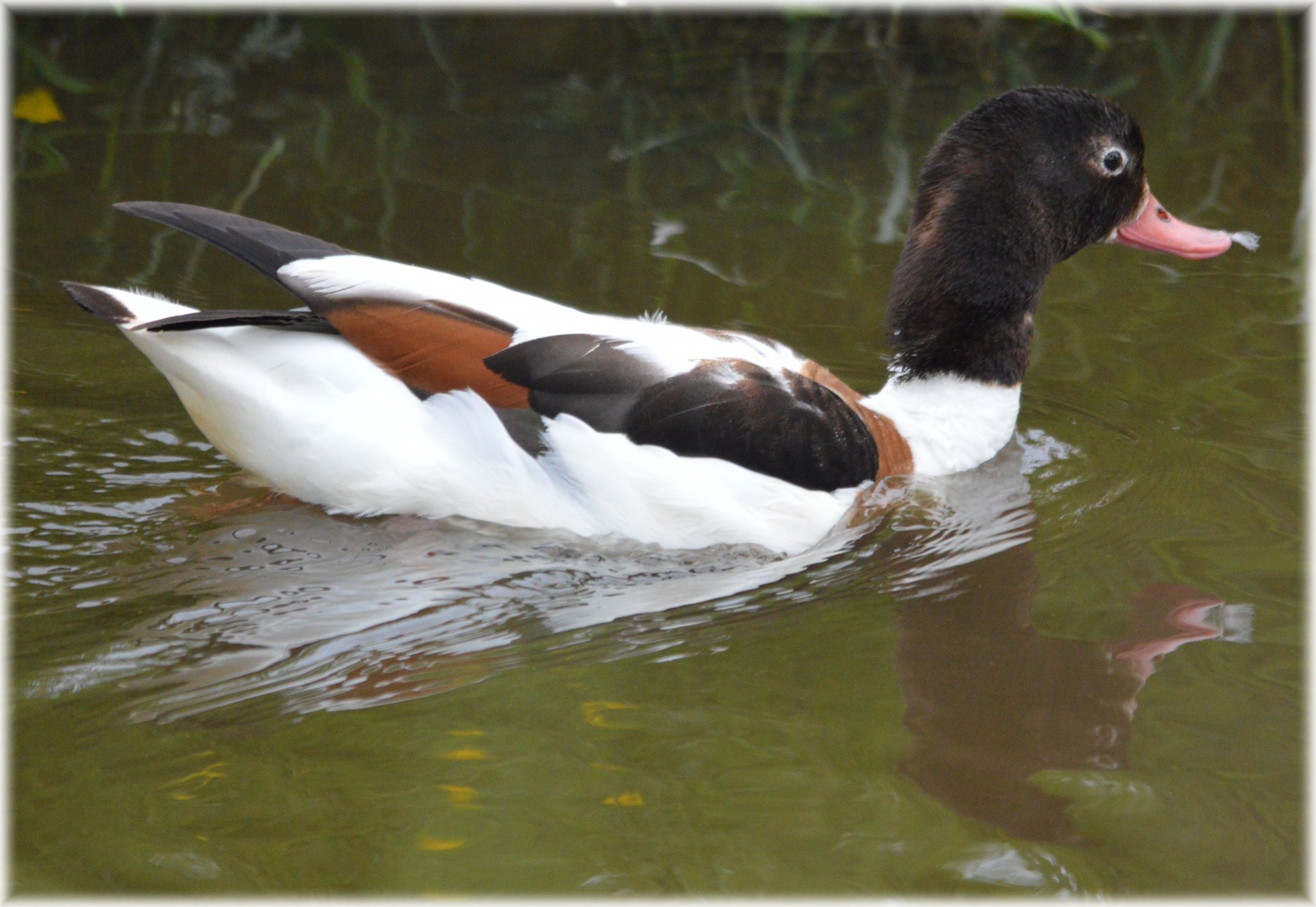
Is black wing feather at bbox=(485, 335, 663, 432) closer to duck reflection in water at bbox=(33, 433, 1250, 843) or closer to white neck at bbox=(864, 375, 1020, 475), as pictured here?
duck reflection in water at bbox=(33, 433, 1250, 843)

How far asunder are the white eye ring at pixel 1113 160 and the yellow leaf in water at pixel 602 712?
8.45 ft

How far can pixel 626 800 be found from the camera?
3.20m

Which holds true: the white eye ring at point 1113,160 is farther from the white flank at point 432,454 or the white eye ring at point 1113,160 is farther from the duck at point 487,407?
the white flank at point 432,454

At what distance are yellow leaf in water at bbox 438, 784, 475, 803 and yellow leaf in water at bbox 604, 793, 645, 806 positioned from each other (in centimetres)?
29

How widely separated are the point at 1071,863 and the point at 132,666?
7.33 ft

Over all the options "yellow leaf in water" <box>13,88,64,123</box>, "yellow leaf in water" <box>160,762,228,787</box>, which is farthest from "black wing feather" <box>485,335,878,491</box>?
"yellow leaf in water" <box>13,88,64,123</box>

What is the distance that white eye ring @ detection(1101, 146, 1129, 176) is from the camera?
4930mm

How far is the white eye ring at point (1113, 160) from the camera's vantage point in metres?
4.93

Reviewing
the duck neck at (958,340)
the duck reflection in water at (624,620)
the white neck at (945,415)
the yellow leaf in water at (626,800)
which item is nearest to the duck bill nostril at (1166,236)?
the duck neck at (958,340)

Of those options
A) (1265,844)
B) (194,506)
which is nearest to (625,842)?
(1265,844)

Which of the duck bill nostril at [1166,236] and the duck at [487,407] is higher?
Result: the duck bill nostril at [1166,236]

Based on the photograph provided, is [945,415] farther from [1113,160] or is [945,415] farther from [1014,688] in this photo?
[1014,688]

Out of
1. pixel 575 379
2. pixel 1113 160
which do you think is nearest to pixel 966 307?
pixel 1113 160

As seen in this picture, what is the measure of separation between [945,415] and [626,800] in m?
2.22
